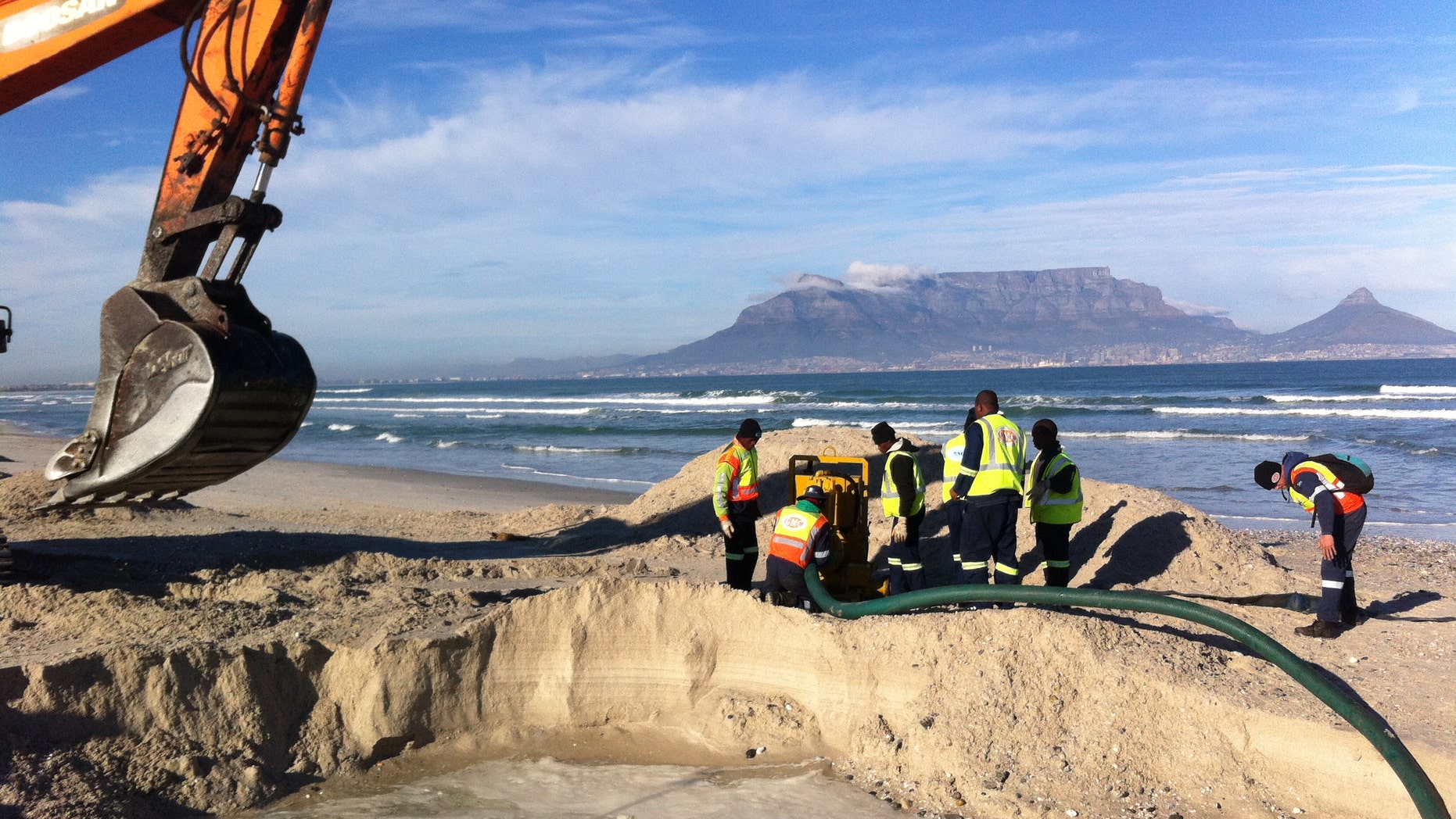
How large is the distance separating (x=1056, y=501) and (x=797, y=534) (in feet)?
6.90

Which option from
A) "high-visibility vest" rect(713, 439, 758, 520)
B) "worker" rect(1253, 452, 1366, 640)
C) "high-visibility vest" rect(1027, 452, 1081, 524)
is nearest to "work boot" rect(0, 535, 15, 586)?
"high-visibility vest" rect(713, 439, 758, 520)

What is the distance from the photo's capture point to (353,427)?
39000 mm

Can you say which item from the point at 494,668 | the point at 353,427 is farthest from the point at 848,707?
the point at 353,427

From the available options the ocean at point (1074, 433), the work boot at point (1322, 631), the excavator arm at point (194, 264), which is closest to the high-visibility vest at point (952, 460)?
the work boot at point (1322, 631)

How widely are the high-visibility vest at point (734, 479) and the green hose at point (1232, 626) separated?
1701mm

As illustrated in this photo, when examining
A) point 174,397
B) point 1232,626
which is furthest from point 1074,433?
point 174,397

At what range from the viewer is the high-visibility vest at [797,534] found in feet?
22.0

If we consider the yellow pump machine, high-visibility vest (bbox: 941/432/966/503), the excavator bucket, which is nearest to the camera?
the excavator bucket

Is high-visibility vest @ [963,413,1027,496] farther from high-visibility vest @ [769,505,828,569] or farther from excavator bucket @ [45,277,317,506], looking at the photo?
excavator bucket @ [45,277,317,506]

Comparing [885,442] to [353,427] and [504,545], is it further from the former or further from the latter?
[353,427]

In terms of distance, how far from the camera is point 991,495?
6.86 metres

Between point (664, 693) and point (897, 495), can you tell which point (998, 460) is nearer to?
point (897, 495)

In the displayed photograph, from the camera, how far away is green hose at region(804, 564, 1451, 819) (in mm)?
4363

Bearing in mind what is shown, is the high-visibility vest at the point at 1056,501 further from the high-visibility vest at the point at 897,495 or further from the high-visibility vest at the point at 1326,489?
the high-visibility vest at the point at 1326,489
